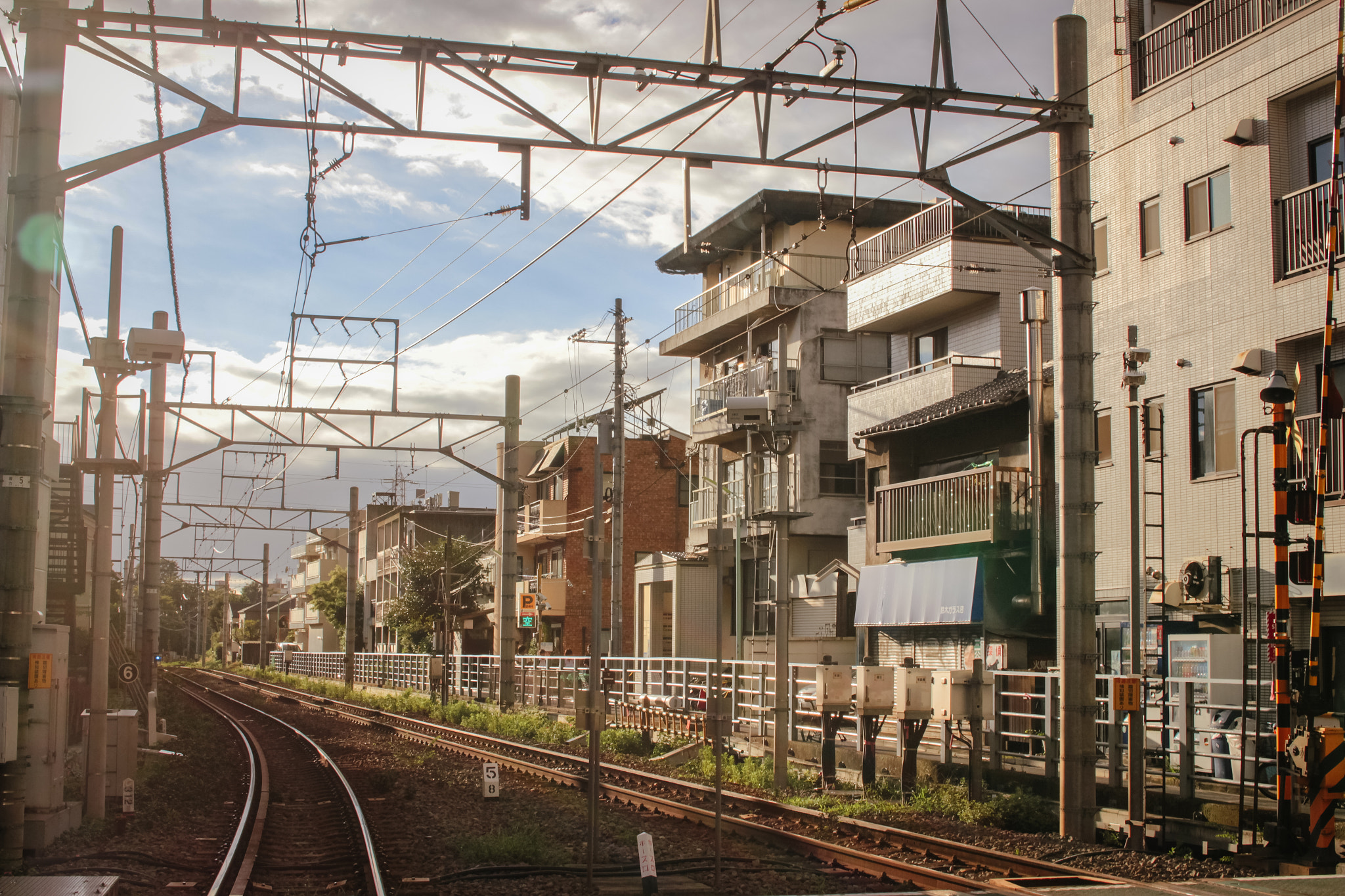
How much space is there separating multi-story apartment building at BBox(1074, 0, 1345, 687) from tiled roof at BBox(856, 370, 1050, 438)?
70.2 inches

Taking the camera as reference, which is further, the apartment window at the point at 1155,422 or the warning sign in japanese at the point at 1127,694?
the apartment window at the point at 1155,422

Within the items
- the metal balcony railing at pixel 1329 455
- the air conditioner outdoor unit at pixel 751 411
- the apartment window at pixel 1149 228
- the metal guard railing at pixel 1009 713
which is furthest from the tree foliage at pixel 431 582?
the metal balcony railing at pixel 1329 455

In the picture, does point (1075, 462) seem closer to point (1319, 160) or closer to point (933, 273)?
point (1319, 160)

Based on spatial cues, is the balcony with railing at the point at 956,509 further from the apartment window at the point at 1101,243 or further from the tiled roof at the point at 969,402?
the apartment window at the point at 1101,243

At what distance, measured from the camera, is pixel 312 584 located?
9156cm

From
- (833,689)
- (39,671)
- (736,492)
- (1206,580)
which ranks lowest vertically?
(833,689)

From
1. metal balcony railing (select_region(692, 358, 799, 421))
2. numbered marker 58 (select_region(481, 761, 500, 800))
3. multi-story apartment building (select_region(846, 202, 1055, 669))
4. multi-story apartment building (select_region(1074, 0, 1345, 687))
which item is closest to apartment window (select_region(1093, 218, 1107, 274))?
multi-story apartment building (select_region(1074, 0, 1345, 687))

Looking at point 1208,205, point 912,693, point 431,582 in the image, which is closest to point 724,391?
point 1208,205

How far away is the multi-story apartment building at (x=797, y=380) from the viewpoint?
32125 mm

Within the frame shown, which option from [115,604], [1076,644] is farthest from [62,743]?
[115,604]

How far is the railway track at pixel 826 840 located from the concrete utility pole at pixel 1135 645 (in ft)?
4.52

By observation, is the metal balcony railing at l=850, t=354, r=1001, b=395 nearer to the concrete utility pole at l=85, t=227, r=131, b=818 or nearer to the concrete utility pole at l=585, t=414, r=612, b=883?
the concrete utility pole at l=585, t=414, r=612, b=883

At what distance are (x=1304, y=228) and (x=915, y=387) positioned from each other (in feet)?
34.4

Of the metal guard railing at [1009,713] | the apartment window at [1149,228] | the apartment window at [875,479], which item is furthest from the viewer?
the apartment window at [875,479]
